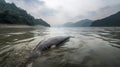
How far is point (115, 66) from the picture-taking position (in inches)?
132

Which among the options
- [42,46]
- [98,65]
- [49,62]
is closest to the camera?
[98,65]

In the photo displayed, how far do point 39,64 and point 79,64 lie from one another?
1.43 meters

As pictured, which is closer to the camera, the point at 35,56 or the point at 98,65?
the point at 98,65

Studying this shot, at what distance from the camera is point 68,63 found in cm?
361

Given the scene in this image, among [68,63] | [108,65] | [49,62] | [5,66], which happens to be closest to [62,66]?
[68,63]

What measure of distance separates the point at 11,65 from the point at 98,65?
297 centimetres

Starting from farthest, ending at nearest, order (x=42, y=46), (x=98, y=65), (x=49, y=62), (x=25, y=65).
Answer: (x=42, y=46)
(x=49, y=62)
(x=98, y=65)
(x=25, y=65)

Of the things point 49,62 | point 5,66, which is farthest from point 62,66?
point 5,66

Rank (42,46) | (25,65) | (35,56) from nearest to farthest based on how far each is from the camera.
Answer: (25,65) → (35,56) → (42,46)

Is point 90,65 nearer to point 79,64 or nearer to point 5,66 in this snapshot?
point 79,64

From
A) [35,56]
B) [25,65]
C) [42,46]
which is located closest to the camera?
[25,65]

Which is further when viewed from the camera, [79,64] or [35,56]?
[35,56]

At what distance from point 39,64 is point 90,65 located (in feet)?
5.90

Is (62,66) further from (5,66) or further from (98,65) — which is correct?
(5,66)
